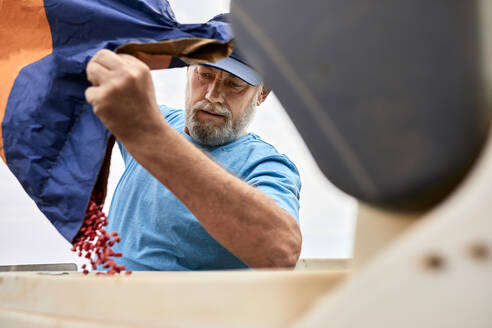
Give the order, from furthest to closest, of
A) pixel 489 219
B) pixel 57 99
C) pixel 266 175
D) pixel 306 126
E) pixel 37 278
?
pixel 266 175 → pixel 57 99 → pixel 37 278 → pixel 306 126 → pixel 489 219

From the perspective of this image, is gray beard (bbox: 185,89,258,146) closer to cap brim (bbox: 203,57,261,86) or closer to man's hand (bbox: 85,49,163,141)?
cap brim (bbox: 203,57,261,86)

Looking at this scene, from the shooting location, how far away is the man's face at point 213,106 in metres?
1.50

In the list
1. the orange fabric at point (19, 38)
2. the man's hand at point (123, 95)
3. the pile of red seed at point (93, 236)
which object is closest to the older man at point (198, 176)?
the man's hand at point (123, 95)

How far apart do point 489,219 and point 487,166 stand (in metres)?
0.04

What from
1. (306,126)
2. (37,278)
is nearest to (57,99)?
(37,278)

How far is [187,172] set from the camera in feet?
2.64

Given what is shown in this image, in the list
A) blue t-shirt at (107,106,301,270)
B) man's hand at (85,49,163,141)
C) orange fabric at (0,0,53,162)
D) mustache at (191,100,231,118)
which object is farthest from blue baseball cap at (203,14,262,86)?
man's hand at (85,49,163,141)

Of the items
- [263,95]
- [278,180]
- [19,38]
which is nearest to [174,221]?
[278,180]

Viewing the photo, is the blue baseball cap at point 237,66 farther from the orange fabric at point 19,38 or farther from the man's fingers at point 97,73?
the man's fingers at point 97,73

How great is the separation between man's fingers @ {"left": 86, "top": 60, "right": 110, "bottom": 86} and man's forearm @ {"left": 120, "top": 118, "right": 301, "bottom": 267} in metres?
0.10

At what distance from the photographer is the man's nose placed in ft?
4.91

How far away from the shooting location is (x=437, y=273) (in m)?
0.28

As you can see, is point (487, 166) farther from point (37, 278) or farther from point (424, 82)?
point (37, 278)

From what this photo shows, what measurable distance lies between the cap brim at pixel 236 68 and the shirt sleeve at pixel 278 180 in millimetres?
293
